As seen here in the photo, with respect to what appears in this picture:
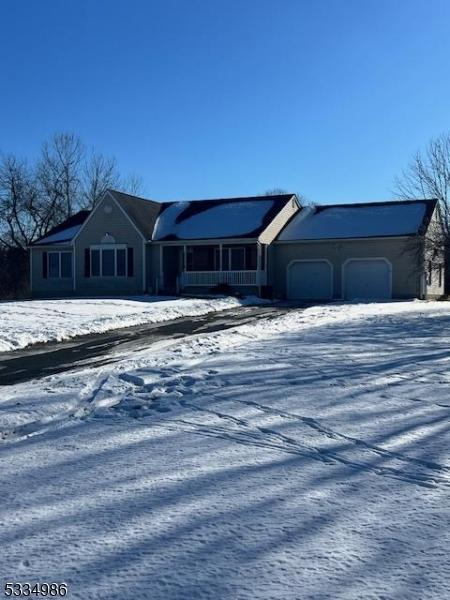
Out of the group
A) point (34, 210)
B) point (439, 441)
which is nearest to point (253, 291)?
point (439, 441)

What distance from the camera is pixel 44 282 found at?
3133 centimetres

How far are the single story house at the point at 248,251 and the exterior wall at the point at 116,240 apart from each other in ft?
0.18

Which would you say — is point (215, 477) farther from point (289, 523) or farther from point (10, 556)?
point (10, 556)

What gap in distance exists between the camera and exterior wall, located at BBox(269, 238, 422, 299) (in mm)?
25359

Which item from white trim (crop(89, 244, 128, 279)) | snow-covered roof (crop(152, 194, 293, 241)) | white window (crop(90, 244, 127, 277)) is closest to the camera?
snow-covered roof (crop(152, 194, 293, 241))

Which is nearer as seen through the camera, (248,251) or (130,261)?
(248,251)

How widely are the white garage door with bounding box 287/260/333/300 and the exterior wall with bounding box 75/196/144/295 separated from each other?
25.8ft

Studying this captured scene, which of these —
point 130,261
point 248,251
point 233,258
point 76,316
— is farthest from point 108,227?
point 76,316

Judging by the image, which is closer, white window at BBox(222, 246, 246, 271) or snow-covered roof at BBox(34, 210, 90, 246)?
white window at BBox(222, 246, 246, 271)

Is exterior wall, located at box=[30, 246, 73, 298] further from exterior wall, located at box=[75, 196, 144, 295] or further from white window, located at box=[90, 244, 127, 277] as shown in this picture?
white window, located at box=[90, 244, 127, 277]

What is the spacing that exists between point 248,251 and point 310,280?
3505mm

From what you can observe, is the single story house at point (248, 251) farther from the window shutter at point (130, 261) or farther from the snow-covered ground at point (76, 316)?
the snow-covered ground at point (76, 316)

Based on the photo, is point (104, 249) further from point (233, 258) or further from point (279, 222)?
point (279, 222)

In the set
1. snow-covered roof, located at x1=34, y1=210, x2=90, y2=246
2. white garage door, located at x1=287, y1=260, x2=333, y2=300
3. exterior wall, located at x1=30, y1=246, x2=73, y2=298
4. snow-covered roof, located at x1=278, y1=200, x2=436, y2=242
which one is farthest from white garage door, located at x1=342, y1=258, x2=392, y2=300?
snow-covered roof, located at x1=34, y1=210, x2=90, y2=246
